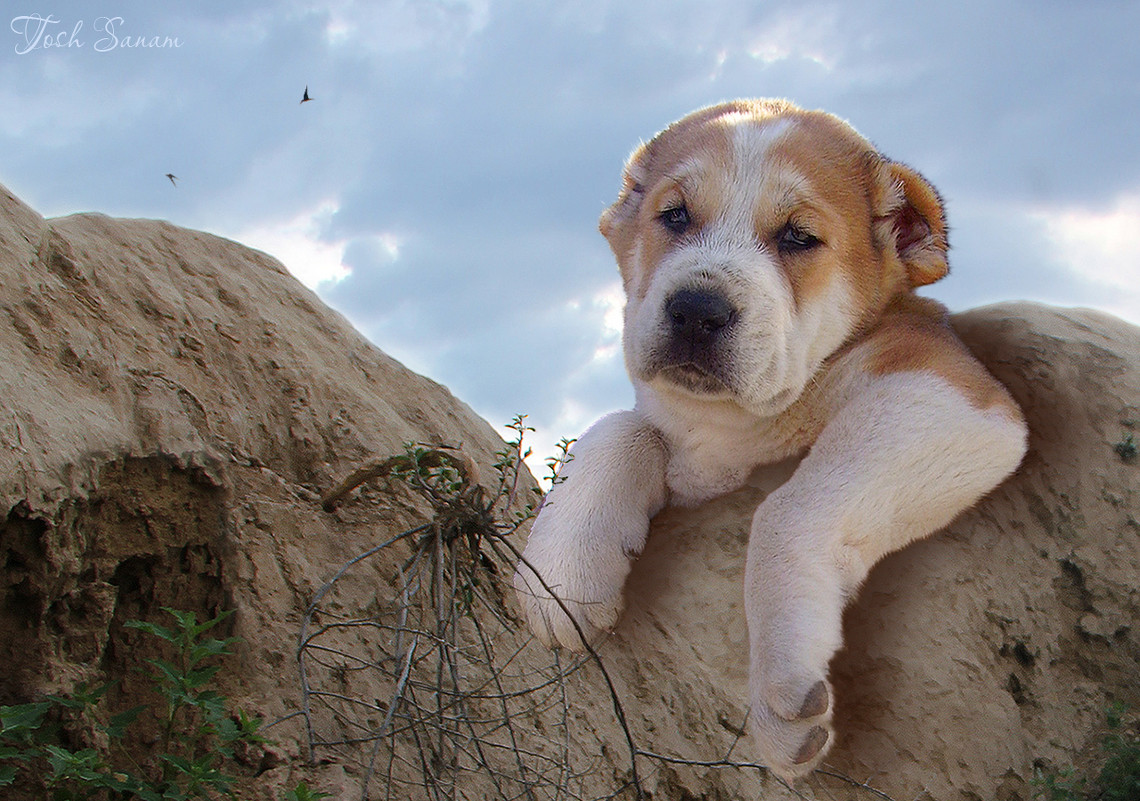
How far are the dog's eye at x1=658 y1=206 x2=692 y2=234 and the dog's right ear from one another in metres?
0.24

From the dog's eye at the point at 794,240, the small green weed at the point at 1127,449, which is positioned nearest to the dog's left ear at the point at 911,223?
the dog's eye at the point at 794,240

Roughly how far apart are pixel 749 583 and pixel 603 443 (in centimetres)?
83

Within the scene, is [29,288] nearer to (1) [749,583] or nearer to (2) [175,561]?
(2) [175,561]

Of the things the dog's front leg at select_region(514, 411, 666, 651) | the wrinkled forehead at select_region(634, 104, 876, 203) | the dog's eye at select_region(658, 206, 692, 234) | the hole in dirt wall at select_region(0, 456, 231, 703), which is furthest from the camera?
the hole in dirt wall at select_region(0, 456, 231, 703)

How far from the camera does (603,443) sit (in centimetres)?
337

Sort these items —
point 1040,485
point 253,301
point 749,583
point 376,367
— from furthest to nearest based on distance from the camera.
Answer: point 376,367
point 253,301
point 1040,485
point 749,583

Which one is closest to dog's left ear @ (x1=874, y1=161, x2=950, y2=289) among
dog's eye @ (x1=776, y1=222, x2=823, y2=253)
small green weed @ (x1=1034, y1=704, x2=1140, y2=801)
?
dog's eye @ (x1=776, y1=222, x2=823, y2=253)

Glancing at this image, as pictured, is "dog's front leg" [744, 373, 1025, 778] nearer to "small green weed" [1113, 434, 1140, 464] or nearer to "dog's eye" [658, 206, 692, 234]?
"small green weed" [1113, 434, 1140, 464]

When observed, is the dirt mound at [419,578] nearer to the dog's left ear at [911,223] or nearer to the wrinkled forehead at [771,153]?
the dog's left ear at [911,223]

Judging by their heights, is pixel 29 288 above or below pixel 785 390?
above

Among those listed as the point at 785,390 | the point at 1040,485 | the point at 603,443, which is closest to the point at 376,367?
the point at 603,443

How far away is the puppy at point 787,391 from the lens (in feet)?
8.71

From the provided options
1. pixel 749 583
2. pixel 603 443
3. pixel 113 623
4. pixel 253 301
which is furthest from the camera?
pixel 253 301

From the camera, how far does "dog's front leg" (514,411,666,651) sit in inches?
123
